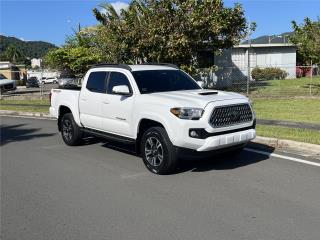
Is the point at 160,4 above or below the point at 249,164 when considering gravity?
above

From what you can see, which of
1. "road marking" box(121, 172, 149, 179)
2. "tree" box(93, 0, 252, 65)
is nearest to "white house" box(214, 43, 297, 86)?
"tree" box(93, 0, 252, 65)

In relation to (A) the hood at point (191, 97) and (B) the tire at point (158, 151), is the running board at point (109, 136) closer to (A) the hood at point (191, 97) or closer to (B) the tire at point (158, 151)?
(B) the tire at point (158, 151)

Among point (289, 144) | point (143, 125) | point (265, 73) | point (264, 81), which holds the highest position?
point (265, 73)

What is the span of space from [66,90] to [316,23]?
16884mm

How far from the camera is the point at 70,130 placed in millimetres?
10711

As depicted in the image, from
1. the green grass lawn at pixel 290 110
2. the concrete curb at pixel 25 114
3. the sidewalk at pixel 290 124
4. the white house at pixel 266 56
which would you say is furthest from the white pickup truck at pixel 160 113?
the white house at pixel 266 56

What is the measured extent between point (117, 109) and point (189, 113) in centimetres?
190

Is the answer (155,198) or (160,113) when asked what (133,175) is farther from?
(155,198)

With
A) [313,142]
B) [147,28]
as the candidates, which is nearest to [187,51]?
[147,28]

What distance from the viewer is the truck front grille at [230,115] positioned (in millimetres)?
7469

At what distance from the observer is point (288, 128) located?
11.6m

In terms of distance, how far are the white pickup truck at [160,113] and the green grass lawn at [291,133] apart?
7.17 ft

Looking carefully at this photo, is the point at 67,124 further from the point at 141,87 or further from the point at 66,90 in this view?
the point at 141,87

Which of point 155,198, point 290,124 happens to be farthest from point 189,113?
point 290,124
